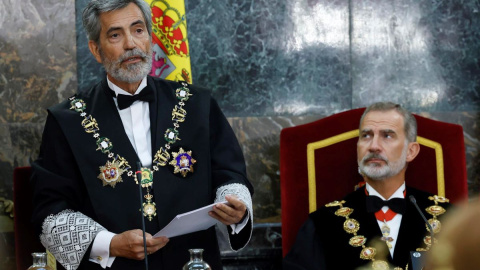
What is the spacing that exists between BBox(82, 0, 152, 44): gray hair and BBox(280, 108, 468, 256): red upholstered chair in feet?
3.31

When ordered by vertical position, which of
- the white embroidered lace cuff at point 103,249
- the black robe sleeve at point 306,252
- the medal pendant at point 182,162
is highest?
the medal pendant at point 182,162

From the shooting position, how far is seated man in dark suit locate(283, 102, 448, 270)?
295cm

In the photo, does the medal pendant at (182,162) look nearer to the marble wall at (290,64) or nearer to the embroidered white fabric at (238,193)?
the embroidered white fabric at (238,193)

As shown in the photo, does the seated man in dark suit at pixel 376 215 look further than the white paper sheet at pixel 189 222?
Yes

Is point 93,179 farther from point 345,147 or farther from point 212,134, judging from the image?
point 345,147

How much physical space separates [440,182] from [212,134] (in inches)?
49.3

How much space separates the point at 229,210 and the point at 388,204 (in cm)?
115

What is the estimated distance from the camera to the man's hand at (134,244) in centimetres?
213

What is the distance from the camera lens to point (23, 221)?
300 cm

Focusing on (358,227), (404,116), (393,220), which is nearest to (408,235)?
(393,220)

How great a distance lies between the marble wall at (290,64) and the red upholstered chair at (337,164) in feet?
1.09

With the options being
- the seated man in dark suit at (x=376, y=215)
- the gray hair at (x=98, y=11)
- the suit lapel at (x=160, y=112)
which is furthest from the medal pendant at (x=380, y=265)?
the gray hair at (x=98, y=11)

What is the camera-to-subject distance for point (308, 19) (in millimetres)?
3670

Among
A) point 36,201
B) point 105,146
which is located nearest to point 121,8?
point 105,146
